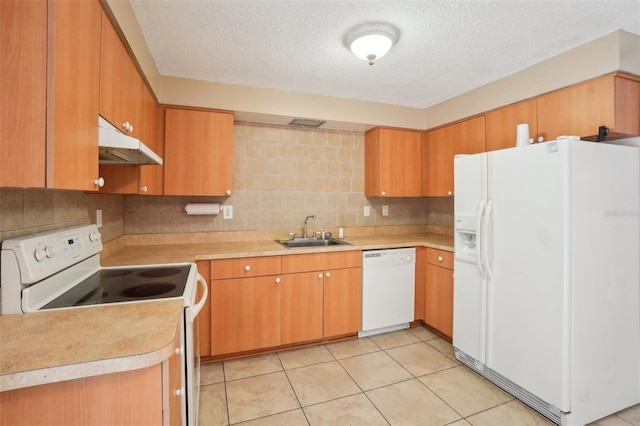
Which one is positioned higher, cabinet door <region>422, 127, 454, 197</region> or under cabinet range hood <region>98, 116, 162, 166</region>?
cabinet door <region>422, 127, 454, 197</region>

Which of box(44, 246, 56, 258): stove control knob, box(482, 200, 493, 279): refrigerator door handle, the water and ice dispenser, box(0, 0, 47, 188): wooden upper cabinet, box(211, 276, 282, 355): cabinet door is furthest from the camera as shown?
box(211, 276, 282, 355): cabinet door

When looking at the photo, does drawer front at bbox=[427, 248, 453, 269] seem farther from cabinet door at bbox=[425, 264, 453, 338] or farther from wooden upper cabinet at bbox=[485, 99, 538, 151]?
wooden upper cabinet at bbox=[485, 99, 538, 151]

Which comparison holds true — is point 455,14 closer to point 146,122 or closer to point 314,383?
point 146,122

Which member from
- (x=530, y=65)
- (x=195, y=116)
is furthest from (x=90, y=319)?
(x=530, y=65)

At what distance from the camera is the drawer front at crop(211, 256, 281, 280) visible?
7.63 ft

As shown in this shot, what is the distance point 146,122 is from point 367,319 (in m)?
2.44

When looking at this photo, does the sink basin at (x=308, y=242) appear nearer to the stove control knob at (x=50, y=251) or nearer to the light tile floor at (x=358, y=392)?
the light tile floor at (x=358, y=392)

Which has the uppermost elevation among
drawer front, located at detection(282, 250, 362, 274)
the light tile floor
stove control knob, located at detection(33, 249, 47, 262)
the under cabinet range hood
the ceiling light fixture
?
the ceiling light fixture

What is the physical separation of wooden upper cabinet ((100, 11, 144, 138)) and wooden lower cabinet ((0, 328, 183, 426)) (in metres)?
1.04

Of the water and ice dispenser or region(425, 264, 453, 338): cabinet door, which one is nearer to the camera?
the water and ice dispenser

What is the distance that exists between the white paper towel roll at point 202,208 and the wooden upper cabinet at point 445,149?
2229mm

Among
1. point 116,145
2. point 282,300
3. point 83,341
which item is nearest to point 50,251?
point 116,145

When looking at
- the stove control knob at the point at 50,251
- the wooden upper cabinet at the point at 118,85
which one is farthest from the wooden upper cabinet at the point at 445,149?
the stove control knob at the point at 50,251

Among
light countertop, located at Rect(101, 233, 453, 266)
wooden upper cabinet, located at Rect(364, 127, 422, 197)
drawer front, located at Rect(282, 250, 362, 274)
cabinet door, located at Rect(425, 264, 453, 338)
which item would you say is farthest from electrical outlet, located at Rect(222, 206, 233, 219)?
cabinet door, located at Rect(425, 264, 453, 338)
